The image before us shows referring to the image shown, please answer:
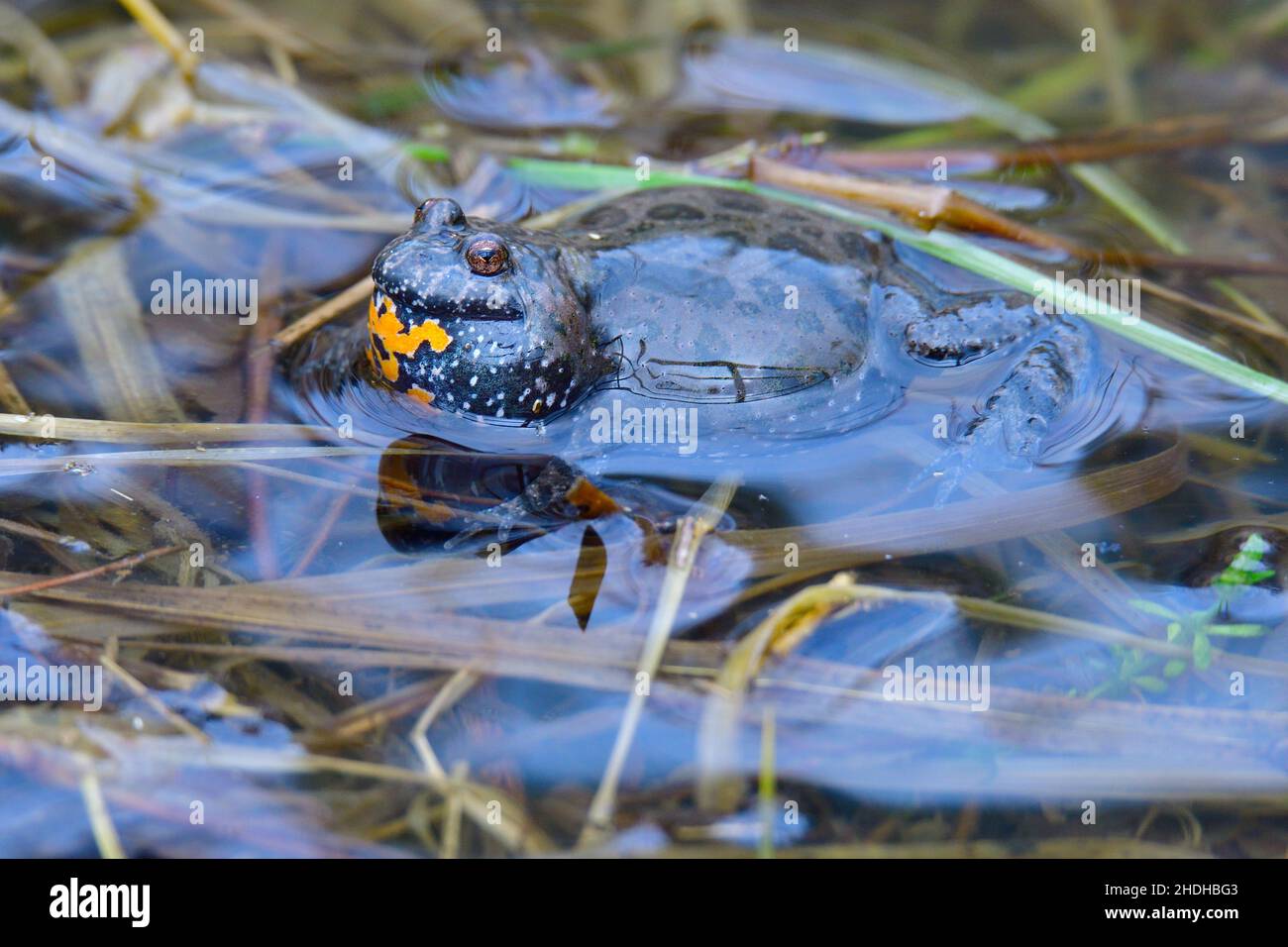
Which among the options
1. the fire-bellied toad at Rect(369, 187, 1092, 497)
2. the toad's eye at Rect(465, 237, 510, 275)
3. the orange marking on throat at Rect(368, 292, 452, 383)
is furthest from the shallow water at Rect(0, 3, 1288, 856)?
the toad's eye at Rect(465, 237, 510, 275)

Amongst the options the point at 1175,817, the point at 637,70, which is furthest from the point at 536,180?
the point at 1175,817

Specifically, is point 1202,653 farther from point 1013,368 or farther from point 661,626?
point 661,626

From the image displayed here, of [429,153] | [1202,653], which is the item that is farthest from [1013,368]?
[429,153]

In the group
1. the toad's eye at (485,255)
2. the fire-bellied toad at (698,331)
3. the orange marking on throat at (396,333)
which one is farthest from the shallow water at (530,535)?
the toad's eye at (485,255)

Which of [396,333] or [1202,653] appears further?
[396,333]

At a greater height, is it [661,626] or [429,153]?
[429,153]

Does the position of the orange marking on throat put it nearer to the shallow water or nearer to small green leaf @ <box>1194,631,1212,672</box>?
the shallow water
